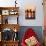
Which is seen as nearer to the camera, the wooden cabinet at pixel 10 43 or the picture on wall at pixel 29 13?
the wooden cabinet at pixel 10 43

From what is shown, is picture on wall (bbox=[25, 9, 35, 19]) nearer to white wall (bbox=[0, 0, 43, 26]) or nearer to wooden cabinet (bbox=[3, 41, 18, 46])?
white wall (bbox=[0, 0, 43, 26])

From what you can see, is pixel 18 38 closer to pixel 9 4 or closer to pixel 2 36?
pixel 2 36

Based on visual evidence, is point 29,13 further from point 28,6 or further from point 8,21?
point 8,21

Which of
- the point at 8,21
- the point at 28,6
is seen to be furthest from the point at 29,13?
the point at 8,21

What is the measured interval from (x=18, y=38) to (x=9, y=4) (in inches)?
47.8

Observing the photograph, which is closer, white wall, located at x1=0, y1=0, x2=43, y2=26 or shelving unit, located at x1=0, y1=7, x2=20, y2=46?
shelving unit, located at x1=0, y1=7, x2=20, y2=46

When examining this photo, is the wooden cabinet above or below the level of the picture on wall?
below

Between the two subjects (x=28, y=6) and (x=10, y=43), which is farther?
(x=28, y=6)

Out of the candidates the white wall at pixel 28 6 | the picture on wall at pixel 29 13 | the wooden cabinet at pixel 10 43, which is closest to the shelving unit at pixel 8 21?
the wooden cabinet at pixel 10 43

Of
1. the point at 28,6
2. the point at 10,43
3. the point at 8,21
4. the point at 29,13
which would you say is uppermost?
the point at 28,6

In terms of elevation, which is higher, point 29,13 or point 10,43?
point 29,13


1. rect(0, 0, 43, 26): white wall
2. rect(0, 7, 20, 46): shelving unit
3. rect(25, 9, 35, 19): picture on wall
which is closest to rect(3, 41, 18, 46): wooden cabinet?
rect(0, 7, 20, 46): shelving unit

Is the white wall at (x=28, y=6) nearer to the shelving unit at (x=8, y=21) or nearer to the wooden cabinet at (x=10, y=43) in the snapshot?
the shelving unit at (x=8, y=21)

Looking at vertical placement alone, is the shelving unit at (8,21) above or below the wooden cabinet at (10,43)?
above
